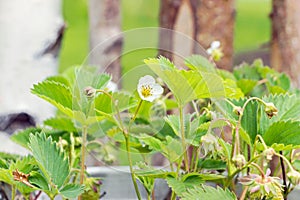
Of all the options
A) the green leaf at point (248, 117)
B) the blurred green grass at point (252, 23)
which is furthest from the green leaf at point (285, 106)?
the blurred green grass at point (252, 23)

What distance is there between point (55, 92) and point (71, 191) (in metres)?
0.11

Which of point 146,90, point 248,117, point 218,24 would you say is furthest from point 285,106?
point 218,24

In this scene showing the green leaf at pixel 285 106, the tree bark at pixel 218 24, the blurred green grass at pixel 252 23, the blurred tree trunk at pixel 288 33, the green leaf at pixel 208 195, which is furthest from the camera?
the blurred green grass at pixel 252 23

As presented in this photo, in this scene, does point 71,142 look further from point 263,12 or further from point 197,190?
Result: point 263,12

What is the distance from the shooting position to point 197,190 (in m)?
0.44

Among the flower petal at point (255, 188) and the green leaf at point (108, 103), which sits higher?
the green leaf at point (108, 103)

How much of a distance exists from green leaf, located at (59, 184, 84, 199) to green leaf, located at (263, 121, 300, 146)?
0.52ft

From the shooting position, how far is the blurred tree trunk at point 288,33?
1304 millimetres

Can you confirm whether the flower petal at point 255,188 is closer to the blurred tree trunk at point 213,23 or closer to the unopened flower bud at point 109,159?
the unopened flower bud at point 109,159

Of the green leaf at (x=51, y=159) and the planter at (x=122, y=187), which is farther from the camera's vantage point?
the planter at (x=122, y=187)

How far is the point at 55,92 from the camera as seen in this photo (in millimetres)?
537

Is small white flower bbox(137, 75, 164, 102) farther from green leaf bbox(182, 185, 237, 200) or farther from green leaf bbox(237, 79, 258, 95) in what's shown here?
green leaf bbox(237, 79, 258, 95)

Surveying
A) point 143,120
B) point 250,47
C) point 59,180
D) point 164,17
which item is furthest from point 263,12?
point 59,180

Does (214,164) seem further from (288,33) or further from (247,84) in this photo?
(288,33)
